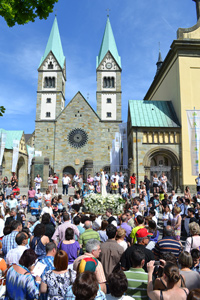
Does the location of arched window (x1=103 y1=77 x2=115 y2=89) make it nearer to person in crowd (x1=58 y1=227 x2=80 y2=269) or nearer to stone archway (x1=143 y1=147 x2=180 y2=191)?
stone archway (x1=143 y1=147 x2=180 y2=191)

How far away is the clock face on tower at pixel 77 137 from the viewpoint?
35375 millimetres

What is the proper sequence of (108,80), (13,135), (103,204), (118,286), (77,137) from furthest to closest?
1. (108,80)
2. (13,135)
3. (77,137)
4. (103,204)
5. (118,286)

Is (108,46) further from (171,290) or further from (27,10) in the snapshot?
(171,290)

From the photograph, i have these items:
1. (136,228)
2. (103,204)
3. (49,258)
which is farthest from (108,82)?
(49,258)

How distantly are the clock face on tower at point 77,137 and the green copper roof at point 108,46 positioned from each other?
45.5 feet

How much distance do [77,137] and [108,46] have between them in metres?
18.6

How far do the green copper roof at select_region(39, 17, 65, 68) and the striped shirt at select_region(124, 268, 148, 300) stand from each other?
143ft

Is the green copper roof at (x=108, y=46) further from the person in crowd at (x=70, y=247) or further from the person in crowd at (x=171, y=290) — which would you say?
the person in crowd at (x=171, y=290)

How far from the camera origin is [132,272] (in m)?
3.29

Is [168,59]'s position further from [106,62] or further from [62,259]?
[62,259]

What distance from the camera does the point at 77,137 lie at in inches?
1401

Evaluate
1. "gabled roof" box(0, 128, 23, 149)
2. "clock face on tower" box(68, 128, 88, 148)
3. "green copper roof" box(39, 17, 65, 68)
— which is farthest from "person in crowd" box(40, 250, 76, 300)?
"green copper roof" box(39, 17, 65, 68)

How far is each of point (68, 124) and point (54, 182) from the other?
774 inches

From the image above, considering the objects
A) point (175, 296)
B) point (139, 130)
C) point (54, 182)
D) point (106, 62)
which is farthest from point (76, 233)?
point (106, 62)
